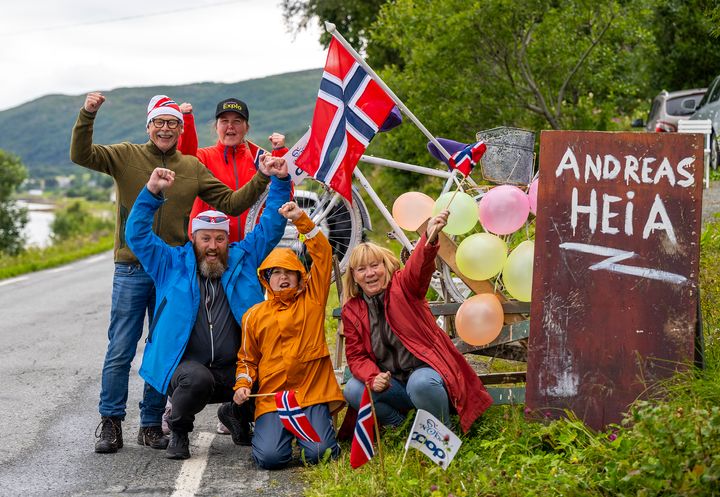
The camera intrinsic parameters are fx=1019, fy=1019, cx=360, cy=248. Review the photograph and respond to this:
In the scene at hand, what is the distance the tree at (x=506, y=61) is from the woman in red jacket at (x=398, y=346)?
917 cm

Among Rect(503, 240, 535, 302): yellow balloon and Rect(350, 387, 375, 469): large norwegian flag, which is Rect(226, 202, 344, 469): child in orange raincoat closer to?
Rect(350, 387, 375, 469): large norwegian flag

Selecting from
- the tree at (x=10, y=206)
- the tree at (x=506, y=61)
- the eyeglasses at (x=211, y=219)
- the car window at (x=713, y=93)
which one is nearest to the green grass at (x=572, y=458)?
the eyeglasses at (x=211, y=219)

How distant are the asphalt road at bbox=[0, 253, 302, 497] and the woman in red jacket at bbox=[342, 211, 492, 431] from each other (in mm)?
710

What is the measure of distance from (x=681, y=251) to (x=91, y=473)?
352cm

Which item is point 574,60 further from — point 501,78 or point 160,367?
point 160,367

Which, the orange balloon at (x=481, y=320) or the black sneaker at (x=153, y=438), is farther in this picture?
the black sneaker at (x=153, y=438)

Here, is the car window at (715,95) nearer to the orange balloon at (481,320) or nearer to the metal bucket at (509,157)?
the metal bucket at (509,157)

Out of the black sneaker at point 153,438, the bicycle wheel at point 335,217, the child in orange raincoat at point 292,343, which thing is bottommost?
the black sneaker at point 153,438

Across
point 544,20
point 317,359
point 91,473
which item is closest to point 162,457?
point 91,473

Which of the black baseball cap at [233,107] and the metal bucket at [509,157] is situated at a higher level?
the black baseball cap at [233,107]

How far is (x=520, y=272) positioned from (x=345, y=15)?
76.2 feet

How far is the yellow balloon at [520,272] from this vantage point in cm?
623

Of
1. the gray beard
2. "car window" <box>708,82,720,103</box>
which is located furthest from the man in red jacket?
"car window" <box>708,82,720,103</box>

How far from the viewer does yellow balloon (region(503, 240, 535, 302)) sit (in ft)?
20.4
